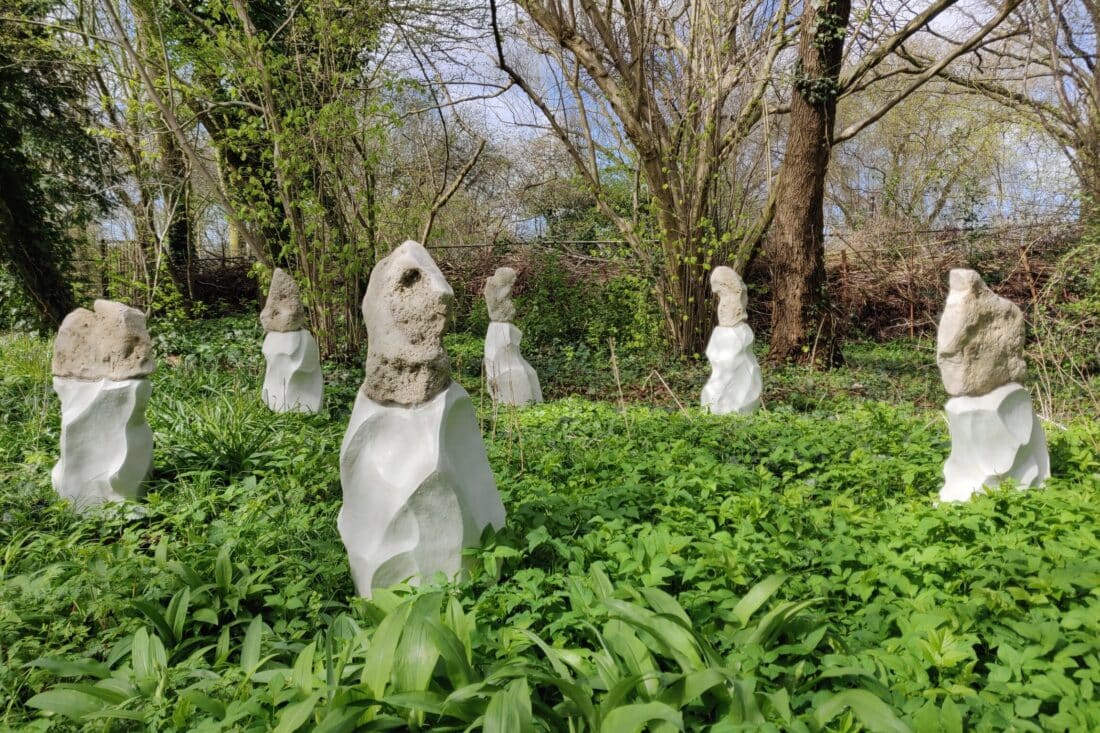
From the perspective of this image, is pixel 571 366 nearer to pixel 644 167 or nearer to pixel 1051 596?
pixel 644 167

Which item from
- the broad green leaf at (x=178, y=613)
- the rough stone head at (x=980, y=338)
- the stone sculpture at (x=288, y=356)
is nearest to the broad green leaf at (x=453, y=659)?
the broad green leaf at (x=178, y=613)

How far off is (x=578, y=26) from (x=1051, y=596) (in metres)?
9.67

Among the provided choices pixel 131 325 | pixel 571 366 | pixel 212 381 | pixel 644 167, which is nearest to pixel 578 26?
pixel 644 167

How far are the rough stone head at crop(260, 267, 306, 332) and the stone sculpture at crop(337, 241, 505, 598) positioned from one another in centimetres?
386

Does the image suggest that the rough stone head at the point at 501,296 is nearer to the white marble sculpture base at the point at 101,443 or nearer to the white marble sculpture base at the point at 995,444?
the white marble sculpture base at the point at 101,443

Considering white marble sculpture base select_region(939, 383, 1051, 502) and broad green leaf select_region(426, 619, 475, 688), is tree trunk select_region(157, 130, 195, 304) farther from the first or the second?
white marble sculpture base select_region(939, 383, 1051, 502)

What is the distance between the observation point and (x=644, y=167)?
8.77 meters

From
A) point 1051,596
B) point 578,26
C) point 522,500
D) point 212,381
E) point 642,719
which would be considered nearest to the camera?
point 642,719

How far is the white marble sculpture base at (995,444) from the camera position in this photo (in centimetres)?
322

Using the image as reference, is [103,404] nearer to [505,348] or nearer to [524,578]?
[524,578]

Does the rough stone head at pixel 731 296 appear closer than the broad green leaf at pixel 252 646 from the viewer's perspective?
No

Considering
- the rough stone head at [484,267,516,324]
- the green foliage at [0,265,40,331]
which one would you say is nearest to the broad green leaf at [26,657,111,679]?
the rough stone head at [484,267,516,324]

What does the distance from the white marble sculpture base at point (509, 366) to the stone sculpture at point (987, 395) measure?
4423mm

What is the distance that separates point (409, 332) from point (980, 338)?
2980mm
